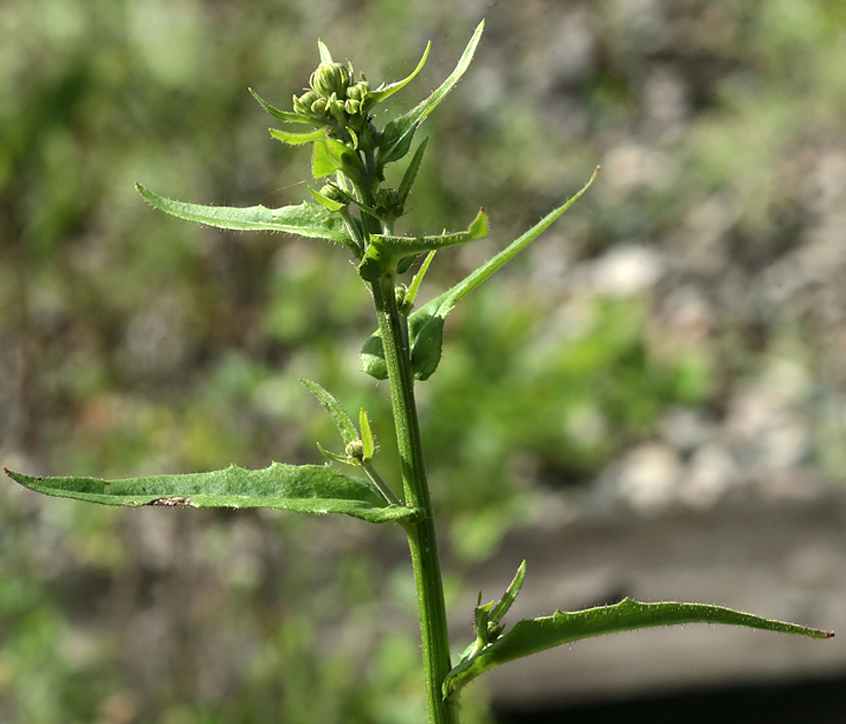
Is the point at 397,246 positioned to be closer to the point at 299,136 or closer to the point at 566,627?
the point at 299,136

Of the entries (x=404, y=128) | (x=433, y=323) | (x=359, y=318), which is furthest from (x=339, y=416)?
(x=359, y=318)

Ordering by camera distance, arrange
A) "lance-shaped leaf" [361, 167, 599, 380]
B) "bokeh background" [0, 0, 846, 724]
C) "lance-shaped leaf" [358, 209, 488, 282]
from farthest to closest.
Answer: "bokeh background" [0, 0, 846, 724]
"lance-shaped leaf" [361, 167, 599, 380]
"lance-shaped leaf" [358, 209, 488, 282]

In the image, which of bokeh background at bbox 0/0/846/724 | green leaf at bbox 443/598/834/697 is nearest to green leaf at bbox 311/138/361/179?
green leaf at bbox 443/598/834/697

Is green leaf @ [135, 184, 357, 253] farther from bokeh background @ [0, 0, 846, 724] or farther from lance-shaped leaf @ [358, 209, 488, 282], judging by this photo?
bokeh background @ [0, 0, 846, 724]

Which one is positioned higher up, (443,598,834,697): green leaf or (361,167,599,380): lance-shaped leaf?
(361,167,599,380): lance-shaped leaf

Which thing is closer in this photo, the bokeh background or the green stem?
the green stem

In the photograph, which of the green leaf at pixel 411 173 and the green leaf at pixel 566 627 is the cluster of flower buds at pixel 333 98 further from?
the green leaf at pixel 566 627

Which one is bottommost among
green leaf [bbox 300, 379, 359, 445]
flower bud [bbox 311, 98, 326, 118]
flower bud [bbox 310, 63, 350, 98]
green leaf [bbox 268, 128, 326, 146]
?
green leaf [bbox 300, 379, 359, 445]
